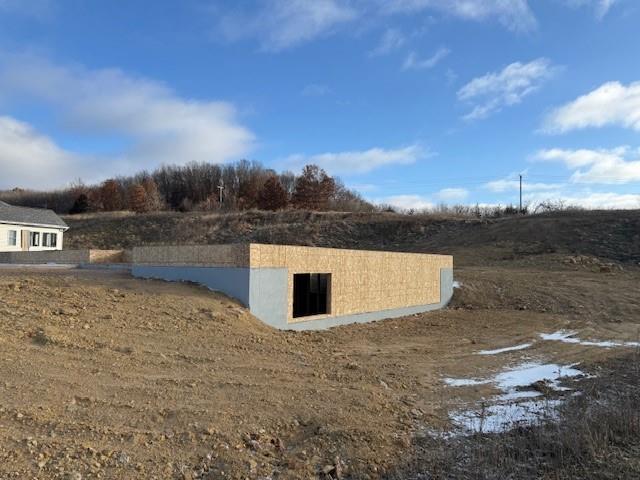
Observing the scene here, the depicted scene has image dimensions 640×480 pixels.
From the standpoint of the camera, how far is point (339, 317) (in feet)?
48.6

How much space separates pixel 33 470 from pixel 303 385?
4.08 metres

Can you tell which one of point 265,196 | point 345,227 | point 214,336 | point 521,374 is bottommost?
point 521,374

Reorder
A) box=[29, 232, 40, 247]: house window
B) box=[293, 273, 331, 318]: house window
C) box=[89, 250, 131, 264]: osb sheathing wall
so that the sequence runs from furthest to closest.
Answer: box=[29, 232, 40, 247]: house window, box=[89, 250, 131, 264]: osb sheathing wall, box=[293, 273, 331, 318]: house window

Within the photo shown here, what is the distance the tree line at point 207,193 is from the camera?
206ft

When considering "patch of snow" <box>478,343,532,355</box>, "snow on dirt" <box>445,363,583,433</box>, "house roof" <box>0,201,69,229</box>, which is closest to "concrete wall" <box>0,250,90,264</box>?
"house roof" <box>0,201,69,229</box>

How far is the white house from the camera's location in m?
29.5

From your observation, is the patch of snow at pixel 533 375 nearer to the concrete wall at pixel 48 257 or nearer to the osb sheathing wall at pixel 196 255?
the osb sheathing wall at pixel 196 255

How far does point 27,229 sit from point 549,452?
3260cm

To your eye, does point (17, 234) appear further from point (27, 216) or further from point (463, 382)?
point (463, 382)

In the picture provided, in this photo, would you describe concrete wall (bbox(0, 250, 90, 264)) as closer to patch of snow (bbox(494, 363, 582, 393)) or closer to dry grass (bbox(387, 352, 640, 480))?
patch of snow (bbox(494, 363, 582, 393))

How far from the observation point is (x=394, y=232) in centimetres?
4500

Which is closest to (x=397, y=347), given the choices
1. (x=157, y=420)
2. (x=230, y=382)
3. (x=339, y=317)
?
(x=339, y=317)

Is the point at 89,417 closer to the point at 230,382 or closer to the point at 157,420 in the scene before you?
the point at 157,420

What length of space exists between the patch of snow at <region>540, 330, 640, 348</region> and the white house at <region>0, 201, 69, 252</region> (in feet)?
82.7
